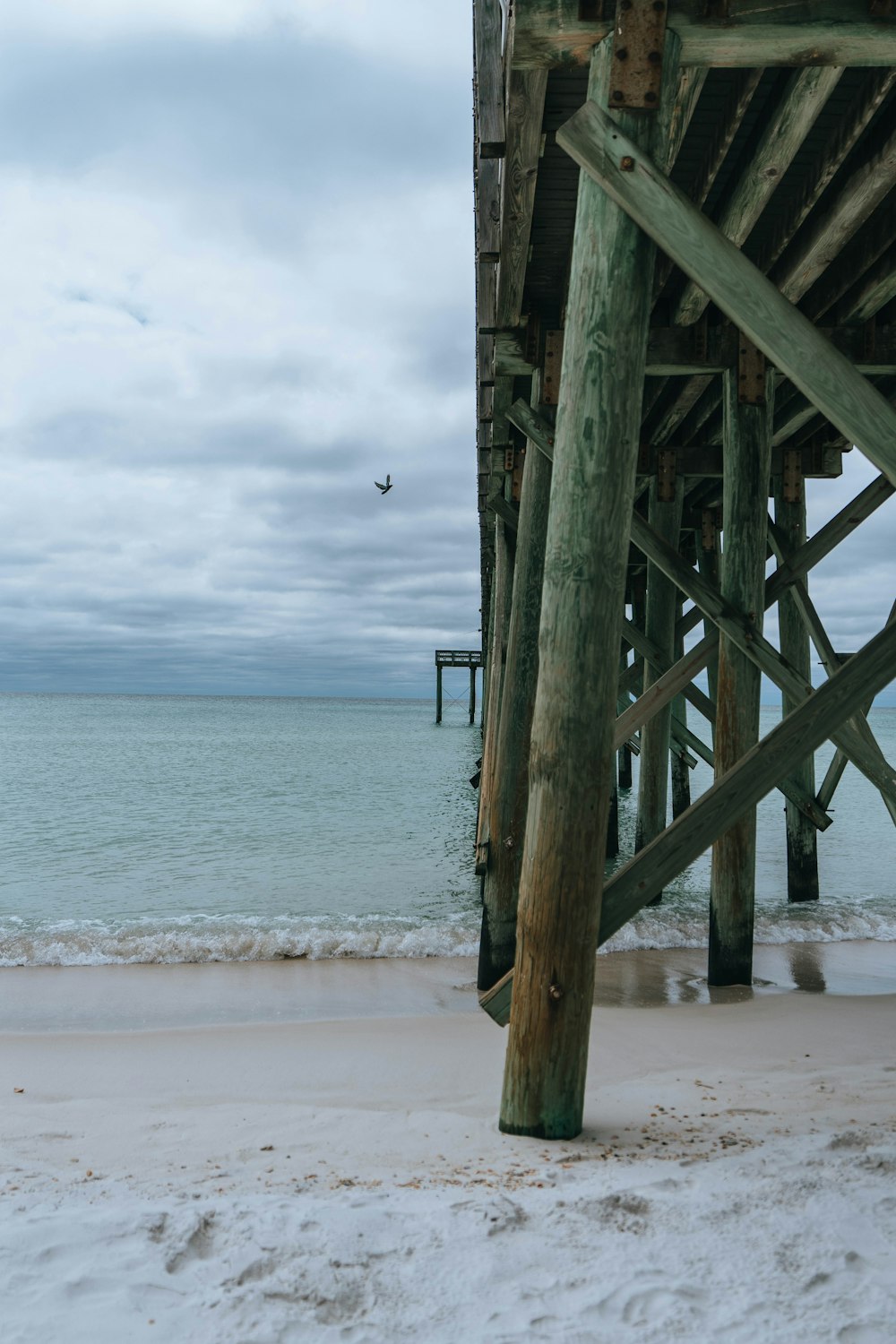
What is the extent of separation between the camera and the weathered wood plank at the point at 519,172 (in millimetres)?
3045

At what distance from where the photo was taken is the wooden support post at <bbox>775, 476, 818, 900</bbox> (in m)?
7.45

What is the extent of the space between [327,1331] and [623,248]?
8.63 ft

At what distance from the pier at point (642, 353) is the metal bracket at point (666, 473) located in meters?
1.13

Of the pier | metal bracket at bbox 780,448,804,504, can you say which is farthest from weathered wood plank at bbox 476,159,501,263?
metal bracket at bbox 780,448,804,504

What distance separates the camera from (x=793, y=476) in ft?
24.1

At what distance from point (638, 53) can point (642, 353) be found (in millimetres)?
748

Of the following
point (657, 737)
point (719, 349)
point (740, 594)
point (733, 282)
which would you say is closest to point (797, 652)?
point (657, 737)

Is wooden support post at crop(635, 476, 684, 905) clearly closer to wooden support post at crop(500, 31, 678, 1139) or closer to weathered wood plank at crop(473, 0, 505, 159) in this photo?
weathered wood plank at crop(473, 0, 505, 159)

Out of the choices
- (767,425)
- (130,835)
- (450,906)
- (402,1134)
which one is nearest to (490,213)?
(767,425)

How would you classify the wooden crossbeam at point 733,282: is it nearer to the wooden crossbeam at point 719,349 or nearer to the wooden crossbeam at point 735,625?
the wooden crossbeam at point 735,625

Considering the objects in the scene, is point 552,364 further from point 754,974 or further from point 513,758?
point 754,974

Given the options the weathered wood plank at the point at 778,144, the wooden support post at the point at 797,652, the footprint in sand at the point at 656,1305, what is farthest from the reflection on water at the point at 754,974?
the weathered wood plank at the point at 778,144

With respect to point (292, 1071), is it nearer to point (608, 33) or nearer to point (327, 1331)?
point (327, 1331)

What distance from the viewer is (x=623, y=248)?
2535 millimetres
